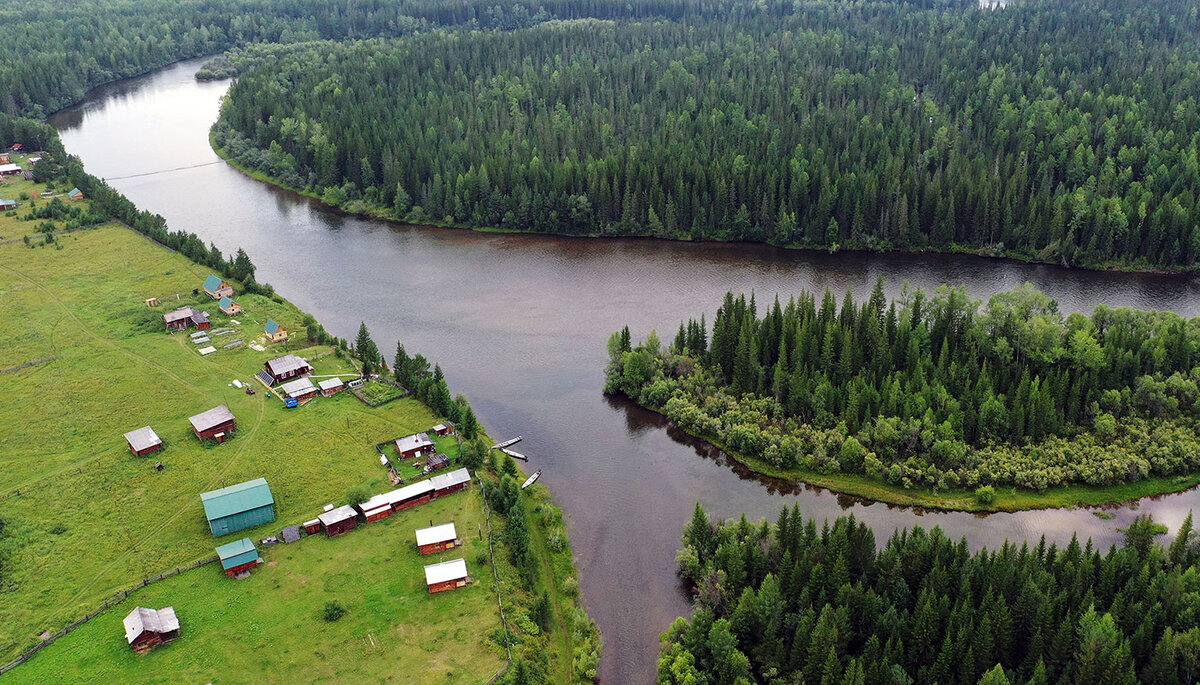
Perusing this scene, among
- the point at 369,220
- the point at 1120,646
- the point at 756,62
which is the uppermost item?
the point at 756,62

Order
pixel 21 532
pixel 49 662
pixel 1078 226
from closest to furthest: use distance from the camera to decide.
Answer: pixel 49 662 → pixel 21 532 → pixel 1078 226

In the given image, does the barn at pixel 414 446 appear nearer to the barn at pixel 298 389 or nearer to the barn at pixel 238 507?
the barn at pixel 238 507

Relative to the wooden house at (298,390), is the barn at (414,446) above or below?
below

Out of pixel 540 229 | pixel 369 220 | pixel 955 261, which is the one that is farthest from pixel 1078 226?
pixel 369 220

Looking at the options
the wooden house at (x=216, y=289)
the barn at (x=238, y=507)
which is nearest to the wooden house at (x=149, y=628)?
the barn at (x=238, y=507)

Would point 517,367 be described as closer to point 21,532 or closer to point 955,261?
point 21,532

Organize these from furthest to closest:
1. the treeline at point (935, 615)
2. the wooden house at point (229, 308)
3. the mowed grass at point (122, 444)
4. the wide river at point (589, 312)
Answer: the wooden house at point (229, 308), the wide river at point (589, 312), the mowed grass at point (122, 444), the treeline at point (935, 615)
